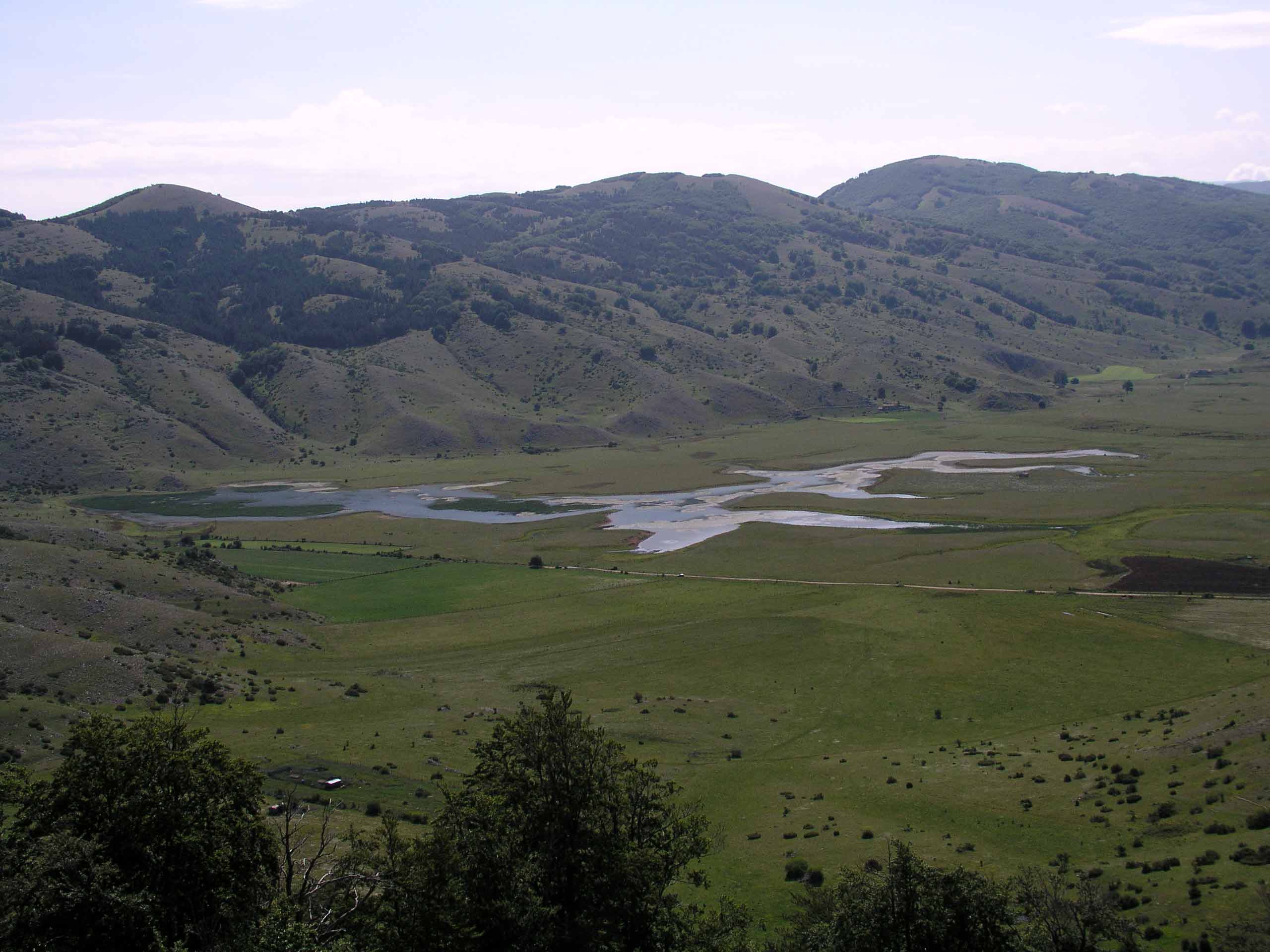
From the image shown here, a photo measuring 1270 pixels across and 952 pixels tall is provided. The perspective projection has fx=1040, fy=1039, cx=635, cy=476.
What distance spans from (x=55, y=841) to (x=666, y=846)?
16611 millimetres

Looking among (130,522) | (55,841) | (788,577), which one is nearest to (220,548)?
(130,522)

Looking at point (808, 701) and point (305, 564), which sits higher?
point (305, 564)

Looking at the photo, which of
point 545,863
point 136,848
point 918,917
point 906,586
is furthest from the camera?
point 906,586

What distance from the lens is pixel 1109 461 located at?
15862 cm

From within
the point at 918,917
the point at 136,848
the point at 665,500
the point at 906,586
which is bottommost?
the point at 906,586

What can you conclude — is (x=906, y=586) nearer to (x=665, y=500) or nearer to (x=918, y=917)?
(x=665, y=500)

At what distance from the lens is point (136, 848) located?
2825cm

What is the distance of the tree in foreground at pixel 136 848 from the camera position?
2589 cm

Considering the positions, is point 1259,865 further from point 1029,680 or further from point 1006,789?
point 1029,680

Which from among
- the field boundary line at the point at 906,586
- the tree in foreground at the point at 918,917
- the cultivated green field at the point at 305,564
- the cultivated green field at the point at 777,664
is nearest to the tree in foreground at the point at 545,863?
the tree in foreground at the point at 918,917

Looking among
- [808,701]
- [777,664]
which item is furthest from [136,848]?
[777,664]

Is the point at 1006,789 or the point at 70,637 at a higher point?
the point at 70,637

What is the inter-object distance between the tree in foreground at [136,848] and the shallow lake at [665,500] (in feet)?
274

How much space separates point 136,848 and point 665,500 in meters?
120
